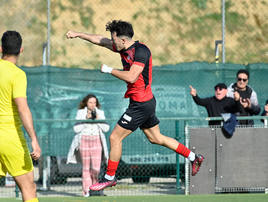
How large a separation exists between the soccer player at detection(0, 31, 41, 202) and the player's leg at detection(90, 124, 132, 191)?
1.96 m

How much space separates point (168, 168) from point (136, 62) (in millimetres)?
3966

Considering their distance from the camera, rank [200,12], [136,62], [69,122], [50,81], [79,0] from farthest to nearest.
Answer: [79,0], [200,12], [50,81], [69,122], [136,62]

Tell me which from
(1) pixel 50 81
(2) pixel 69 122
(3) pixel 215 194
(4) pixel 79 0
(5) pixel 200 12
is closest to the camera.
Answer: (3) pixel 215 194

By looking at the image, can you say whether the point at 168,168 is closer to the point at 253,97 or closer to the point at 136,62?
the point at 253,97

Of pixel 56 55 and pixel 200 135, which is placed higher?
pixel 56 55

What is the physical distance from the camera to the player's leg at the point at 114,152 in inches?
303

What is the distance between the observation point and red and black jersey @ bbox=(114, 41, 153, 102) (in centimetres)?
735

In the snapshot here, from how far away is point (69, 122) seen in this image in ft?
36.2

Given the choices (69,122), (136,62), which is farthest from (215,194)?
(136,62)

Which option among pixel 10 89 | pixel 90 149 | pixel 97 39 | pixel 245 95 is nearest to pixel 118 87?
pixel 90 149

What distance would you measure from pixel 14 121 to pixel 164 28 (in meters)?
22.6

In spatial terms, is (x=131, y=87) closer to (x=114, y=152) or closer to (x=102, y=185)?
(x=114, y=152)

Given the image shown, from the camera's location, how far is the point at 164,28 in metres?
28.0

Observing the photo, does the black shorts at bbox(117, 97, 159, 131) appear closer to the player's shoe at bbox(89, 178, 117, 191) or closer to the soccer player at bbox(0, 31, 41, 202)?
the player's shoe at bbox(89, 178, 117, 191)
